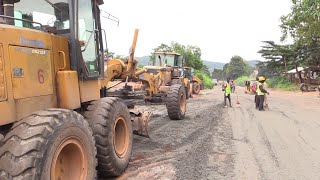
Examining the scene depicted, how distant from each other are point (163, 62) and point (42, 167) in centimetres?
2007

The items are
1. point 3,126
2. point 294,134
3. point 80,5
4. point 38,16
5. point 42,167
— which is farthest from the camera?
point 294,134

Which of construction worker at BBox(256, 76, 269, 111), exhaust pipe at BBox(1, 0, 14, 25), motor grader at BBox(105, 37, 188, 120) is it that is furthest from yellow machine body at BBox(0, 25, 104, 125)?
construction worker at BBox(256, 76, 269, 111)

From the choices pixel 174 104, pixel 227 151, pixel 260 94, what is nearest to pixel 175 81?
pixel 260 94

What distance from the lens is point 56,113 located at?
4332 millimetres

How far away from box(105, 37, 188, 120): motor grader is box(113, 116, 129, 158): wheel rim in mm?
1900

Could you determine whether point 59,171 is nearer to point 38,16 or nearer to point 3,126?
point 3,126

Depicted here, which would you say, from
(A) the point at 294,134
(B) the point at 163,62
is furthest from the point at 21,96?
(B) the point at 163,62

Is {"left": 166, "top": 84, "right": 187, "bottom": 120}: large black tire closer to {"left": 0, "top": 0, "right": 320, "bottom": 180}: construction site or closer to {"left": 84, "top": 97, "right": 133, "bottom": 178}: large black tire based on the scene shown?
{"left": 0, "top": 0, "right": 320, "bottom": 180}: construction site

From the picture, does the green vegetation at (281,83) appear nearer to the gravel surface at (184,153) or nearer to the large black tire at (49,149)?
the gravel surface at (184,153)

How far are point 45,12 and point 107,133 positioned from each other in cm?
192

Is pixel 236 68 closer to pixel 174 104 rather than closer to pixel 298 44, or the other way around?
pixel 298 44

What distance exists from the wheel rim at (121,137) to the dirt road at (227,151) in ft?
1.16

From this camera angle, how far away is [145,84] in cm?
1516

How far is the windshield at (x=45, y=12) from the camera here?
5.29 meters
